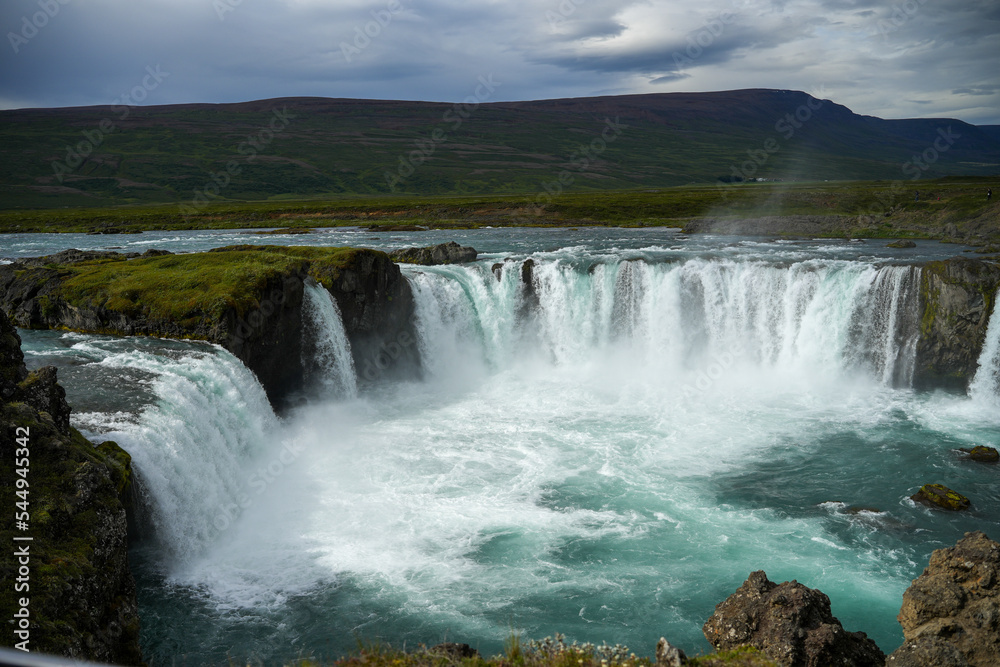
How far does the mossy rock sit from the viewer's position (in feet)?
63.3

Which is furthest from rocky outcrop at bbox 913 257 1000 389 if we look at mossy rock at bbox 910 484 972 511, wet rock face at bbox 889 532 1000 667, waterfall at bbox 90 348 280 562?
waterfall at bbox 90 348 280 562

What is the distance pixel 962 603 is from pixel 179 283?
26968 mm

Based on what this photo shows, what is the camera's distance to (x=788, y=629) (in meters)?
10.5

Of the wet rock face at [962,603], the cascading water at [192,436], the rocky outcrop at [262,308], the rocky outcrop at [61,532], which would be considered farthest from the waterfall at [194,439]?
the wet rock face at [962,603]

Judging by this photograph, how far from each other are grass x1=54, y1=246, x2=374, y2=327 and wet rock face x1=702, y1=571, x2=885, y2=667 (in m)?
20.3

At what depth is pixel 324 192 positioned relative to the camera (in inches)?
6117

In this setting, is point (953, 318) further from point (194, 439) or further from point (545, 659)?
point (194, 439)

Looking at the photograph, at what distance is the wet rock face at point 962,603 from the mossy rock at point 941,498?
8941 millimetres

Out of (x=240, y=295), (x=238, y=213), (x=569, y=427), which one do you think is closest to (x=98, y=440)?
(x=240, y=295)

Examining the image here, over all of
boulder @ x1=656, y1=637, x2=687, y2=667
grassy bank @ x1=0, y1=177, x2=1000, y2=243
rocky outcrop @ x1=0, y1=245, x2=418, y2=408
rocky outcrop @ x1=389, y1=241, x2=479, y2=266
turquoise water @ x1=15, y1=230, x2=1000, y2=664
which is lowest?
turquoise water @ x1=15, y1=230, x2=1000, y2=664

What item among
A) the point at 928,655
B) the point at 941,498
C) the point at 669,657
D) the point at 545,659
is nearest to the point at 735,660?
the point at 669,657

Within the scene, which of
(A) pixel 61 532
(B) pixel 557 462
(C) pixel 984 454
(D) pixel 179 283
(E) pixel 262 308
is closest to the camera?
(A) pixel 61 532

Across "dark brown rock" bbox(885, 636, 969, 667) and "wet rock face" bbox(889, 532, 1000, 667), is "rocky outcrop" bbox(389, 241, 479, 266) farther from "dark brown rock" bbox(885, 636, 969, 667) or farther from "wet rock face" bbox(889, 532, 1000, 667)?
"dark brown rock" bbox(885, 636, 969, 667)

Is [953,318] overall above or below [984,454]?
above
